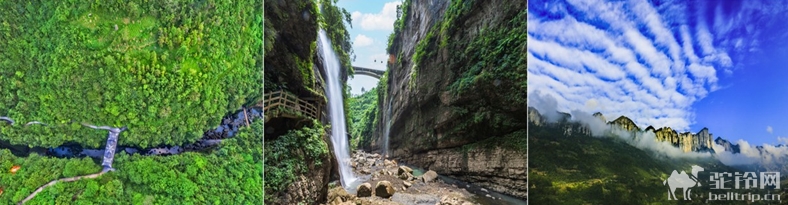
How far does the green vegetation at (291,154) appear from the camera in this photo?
354 centimetres

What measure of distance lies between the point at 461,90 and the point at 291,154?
58.9 inches

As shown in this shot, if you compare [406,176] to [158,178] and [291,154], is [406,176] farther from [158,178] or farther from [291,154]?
[158,178]

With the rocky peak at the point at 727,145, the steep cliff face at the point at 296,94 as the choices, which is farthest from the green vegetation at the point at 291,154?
the rocky peak at the point at 727,145

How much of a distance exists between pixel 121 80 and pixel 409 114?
2.38 m

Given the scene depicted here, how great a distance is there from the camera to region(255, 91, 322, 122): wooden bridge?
3.54 meters

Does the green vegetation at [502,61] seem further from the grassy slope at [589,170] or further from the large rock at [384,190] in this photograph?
the large rock at [384,190]

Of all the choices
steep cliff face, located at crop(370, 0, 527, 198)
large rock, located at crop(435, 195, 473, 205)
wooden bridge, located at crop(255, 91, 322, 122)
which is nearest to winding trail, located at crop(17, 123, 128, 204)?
wooden bridge, located at crop(255, 91, 322, 122)

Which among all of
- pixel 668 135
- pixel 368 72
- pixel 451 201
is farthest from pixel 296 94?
pixel 668 135

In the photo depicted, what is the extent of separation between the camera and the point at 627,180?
3469 mm

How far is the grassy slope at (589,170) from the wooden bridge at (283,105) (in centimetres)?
183

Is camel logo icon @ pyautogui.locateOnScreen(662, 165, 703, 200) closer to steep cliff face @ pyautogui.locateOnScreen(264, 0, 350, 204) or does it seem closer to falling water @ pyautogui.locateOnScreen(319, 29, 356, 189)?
falling water @ pyautogui.locateOnScreen(319, 29, 356, 189)

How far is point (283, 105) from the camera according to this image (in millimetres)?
3547

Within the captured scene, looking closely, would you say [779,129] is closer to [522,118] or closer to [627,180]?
[627,180]

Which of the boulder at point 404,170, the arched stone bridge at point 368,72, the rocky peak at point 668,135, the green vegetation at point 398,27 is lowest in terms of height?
the boulder at point 404,170
